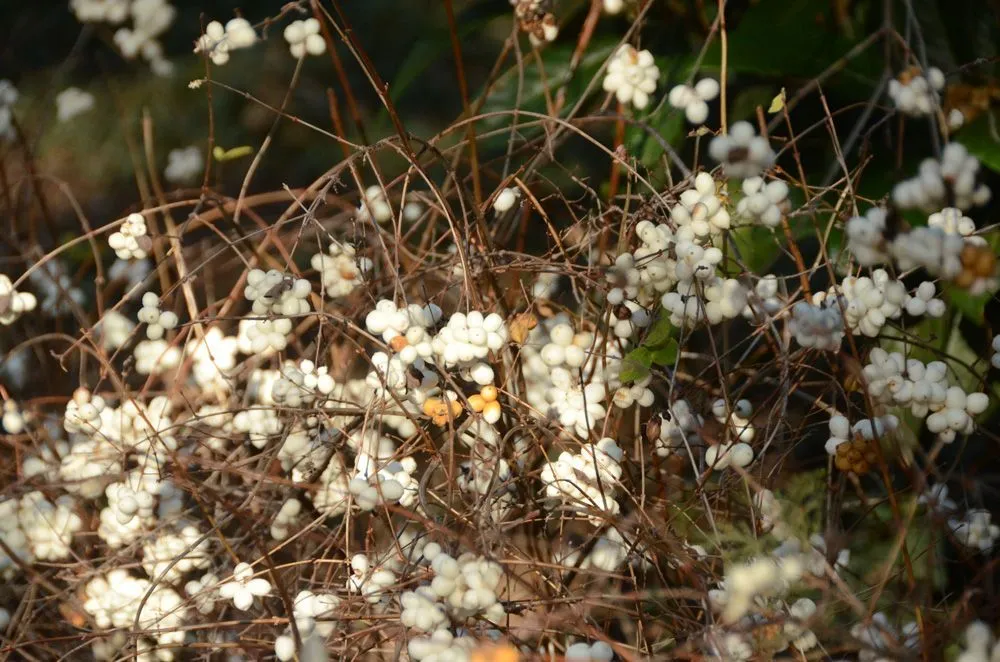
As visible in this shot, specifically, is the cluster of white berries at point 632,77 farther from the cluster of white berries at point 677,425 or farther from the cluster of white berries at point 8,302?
the cluster of white berries at point 8,302

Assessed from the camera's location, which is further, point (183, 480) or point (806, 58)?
point (806, 58)

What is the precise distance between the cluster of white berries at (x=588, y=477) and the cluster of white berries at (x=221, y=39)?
13.7 inches

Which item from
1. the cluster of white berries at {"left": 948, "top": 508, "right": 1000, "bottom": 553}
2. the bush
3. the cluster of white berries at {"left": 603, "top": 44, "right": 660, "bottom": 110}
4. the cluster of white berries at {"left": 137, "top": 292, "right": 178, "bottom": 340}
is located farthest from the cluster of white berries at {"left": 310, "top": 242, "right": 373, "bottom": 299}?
the cluster of white berries at {"left": 948, "top": 508, "right": 1000, "bottom": 553}

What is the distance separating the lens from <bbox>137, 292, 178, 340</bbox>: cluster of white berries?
0.67 metres

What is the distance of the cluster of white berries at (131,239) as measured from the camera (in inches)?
26.6

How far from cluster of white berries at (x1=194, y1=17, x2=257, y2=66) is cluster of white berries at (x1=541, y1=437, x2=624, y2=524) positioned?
0.35 metres

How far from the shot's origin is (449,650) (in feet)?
1.57

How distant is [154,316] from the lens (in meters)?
0.68

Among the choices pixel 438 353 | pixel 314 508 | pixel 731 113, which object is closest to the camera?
pixel 438 353

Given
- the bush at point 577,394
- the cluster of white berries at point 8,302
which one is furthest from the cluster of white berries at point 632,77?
the cluster of white berries at point 8,302

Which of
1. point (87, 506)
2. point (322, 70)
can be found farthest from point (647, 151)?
point (322, 70)

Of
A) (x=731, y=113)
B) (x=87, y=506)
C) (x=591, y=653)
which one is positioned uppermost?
(x=731, y=113)

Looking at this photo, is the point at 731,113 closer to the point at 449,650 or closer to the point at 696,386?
the point at 696,386

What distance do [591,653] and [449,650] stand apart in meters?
0.08
